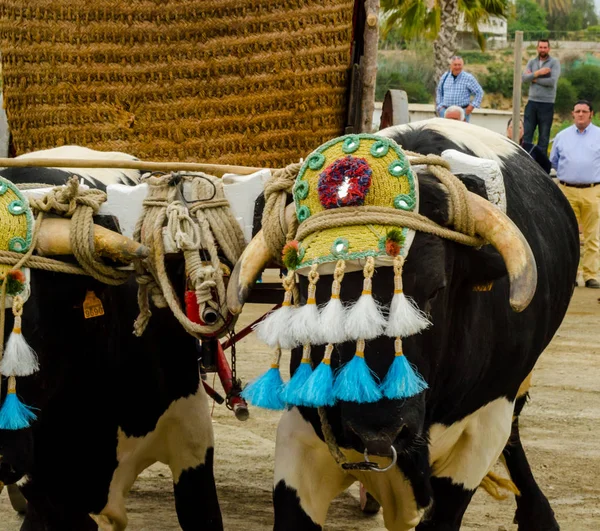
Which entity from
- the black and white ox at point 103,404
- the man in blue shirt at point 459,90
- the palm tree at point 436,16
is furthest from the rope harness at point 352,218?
the palm tree at point 436,16

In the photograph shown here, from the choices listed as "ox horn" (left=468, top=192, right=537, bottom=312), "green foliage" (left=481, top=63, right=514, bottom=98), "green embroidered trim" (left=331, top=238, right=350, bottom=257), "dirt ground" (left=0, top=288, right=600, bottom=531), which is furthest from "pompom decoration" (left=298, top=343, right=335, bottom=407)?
"green foliage" (left=481, top=63, right=514, bottom=98)

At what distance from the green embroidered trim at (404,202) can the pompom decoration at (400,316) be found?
0.20 m

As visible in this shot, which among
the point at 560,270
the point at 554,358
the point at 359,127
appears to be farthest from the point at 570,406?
the point at 359,127

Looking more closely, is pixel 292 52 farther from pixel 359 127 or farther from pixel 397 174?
pixel 397 174

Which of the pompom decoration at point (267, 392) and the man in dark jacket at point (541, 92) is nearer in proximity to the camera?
the pompom decoration at point (267, 392)

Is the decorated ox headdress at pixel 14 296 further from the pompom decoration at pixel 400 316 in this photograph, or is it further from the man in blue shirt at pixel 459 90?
→ the man in blue shirt at pixel 459 90

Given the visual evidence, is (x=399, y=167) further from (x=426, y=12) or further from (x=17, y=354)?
(x=426, y=12)

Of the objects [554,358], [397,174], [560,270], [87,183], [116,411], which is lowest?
[554,358]

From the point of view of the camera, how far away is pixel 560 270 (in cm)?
475

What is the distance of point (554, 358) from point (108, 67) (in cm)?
482

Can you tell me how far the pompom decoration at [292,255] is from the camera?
3.34 meters

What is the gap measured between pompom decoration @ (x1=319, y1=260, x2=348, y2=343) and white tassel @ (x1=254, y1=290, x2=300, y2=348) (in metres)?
0.15

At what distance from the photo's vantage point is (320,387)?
3.14m

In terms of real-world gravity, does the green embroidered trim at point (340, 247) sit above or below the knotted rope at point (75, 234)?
above
